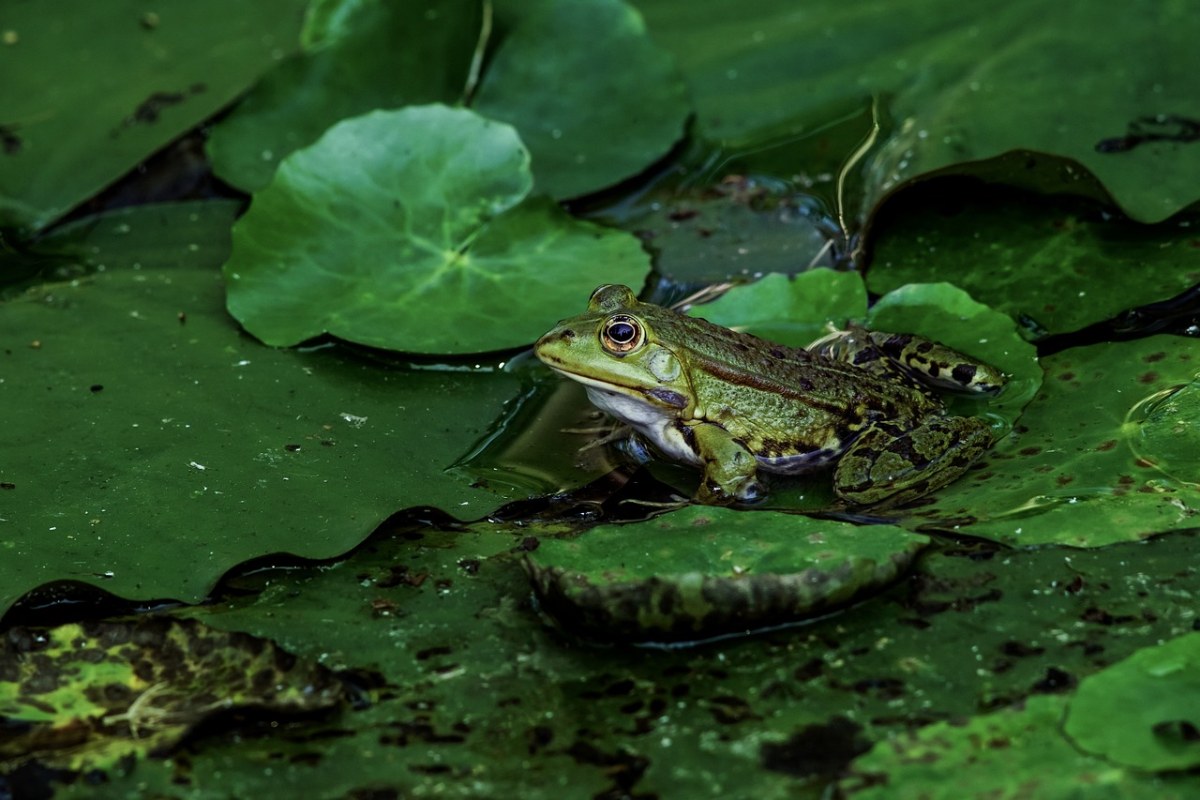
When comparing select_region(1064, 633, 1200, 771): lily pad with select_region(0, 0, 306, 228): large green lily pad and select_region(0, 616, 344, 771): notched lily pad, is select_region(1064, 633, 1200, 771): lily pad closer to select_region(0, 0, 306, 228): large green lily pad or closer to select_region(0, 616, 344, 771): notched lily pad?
select_region(0, 616, 344, 771): notched lily pad

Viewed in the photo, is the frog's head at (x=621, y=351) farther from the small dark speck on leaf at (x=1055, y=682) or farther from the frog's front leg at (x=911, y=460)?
the small dark speck on leaf at (x=1055, y=682)

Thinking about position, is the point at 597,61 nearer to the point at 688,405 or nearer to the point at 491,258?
the point at 491,258

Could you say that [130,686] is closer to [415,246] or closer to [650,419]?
[650,419]

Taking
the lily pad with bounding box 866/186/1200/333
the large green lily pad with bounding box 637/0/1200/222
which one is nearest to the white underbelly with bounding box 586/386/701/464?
the lily pad with bounding box 866/186/1200/333

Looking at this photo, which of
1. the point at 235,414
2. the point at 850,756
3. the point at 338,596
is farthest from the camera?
the point at 235,414

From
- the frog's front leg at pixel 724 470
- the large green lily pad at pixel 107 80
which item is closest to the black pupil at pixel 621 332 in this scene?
the frog's front leg at pixel 724 470

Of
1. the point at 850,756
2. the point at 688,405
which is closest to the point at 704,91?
the point at 688,405
